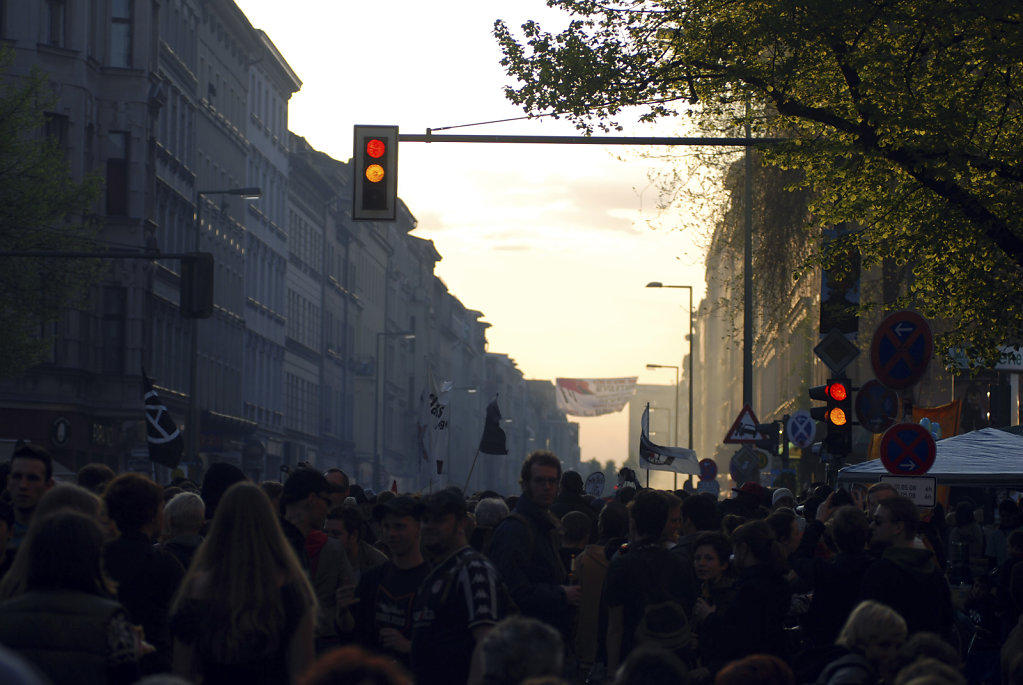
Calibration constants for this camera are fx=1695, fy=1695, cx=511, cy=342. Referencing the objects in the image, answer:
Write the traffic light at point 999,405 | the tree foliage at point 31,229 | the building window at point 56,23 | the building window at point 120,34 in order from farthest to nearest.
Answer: the building window at point 120,34 → the building window at point 56,23 → the traffic light at point 999,405 → the tree foliage at point 31,229

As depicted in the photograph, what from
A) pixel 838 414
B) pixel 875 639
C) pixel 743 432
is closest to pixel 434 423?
pixel 743 432

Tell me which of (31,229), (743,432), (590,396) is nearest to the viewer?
(743,432)

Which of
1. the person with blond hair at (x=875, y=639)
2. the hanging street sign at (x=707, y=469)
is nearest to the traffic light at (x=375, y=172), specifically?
the person with blond hair at (x=875, y=639)

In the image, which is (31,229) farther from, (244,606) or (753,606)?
(244,606)

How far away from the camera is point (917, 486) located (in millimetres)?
14773

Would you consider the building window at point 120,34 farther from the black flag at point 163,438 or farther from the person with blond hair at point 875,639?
the person with blond hair at point 875,639

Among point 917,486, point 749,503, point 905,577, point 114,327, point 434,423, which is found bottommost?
point 905,577

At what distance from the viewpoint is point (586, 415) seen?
6836 inches

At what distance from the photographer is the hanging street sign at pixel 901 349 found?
15266 mm

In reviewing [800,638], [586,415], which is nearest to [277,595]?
[800,638]

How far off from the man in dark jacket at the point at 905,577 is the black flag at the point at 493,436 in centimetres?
1454

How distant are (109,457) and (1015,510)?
33.1 metres

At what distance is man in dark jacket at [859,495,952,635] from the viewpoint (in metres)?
9.12

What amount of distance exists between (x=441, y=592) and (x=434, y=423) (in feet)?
89.3
